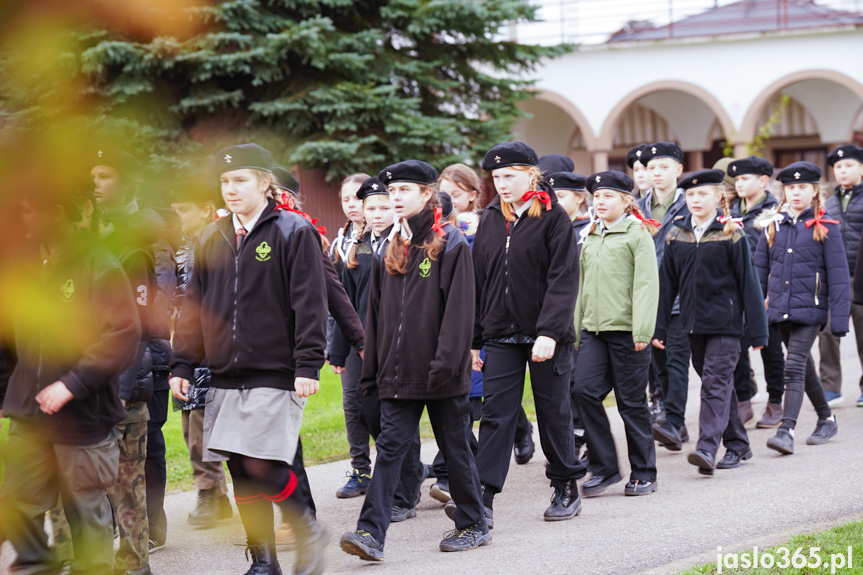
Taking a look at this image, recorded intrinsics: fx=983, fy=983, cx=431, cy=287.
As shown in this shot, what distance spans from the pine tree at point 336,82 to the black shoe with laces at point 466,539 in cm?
1072

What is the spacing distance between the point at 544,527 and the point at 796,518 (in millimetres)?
1360

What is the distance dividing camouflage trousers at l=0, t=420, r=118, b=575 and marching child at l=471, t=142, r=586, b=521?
212 cm

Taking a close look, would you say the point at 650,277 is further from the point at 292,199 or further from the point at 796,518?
the point at 292,199

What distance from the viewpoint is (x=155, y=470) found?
5.29m

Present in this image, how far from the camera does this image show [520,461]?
7352mm

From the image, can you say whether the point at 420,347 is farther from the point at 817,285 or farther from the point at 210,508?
the point at 817,285

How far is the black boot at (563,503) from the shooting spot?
18.3 feet

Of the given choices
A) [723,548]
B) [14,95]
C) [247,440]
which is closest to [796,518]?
[723,548]

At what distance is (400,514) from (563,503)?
972 millimetres

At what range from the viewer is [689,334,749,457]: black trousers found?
21.6 feet

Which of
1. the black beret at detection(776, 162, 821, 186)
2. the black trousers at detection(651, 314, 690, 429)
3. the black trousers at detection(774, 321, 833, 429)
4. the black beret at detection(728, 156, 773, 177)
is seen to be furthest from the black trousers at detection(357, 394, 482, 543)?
the black beret at detection(728, 156, 773, 177)

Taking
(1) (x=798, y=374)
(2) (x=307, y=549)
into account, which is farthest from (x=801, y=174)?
(2) (x=307, y=549)

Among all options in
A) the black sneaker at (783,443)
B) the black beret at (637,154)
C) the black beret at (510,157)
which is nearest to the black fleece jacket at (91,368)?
the black beret at (510,157)

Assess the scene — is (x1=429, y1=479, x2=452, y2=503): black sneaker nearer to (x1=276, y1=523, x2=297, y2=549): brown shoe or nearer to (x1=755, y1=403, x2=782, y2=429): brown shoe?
(x1=276, y1=523, x2=297, y2=549): brown shoe
